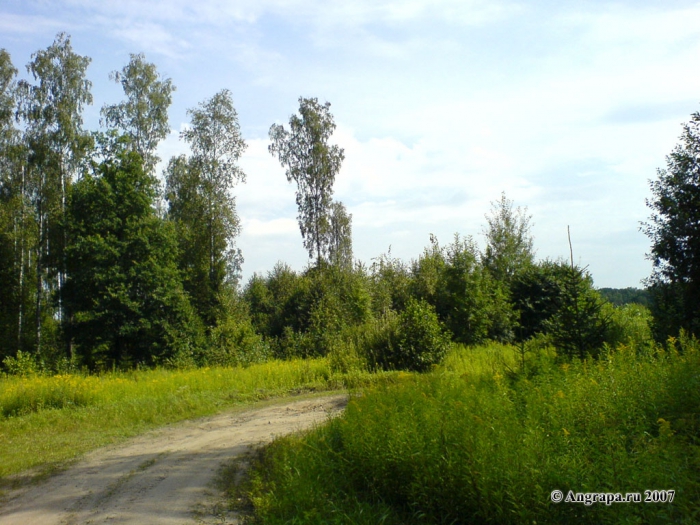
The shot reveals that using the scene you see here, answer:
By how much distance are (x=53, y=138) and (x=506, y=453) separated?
109 ft

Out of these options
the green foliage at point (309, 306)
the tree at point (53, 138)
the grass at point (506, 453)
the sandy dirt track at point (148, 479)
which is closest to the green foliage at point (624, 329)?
the grass at point (506, 453)

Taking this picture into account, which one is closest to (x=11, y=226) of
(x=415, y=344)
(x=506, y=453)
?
(x=415, y=344)

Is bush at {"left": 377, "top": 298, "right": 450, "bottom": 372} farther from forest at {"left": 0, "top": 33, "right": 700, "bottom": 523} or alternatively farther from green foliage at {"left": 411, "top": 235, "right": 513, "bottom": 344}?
green foliage at {"left": 411, "top": 235, "right": 513, "bottom": 344}

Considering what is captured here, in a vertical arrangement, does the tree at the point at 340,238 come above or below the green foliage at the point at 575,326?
above

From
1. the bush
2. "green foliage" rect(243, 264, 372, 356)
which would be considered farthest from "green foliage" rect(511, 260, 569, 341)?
"green foliage" rect(243, 264, 372, 356)

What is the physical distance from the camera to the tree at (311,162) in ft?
125

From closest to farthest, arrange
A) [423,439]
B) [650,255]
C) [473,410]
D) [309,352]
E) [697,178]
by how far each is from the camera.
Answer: [423,439] → [473,410] → [697,178] → [650,255] → [309,352]

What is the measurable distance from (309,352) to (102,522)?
18666 millimetres

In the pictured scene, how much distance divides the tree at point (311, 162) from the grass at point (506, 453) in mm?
30725

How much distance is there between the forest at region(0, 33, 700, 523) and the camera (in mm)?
5098

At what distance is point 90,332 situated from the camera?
27.6m

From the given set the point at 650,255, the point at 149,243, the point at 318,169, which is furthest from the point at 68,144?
the point at 650,255

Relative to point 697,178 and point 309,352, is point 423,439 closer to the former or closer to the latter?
point 697,178

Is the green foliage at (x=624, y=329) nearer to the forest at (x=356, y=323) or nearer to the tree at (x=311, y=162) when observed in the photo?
the forest at (x=356, y=323)
